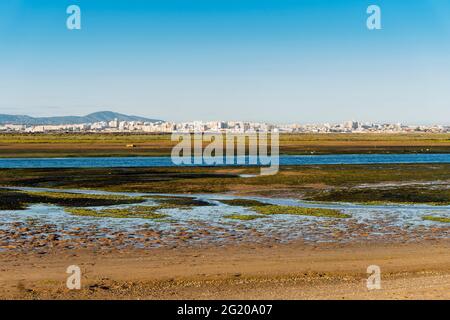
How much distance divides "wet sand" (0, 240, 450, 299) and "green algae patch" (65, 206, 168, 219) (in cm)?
731

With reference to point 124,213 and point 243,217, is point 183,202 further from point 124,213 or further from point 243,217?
point 243,217

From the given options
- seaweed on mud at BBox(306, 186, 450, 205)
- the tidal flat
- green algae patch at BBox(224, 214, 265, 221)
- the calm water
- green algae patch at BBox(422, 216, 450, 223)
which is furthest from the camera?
the calm water

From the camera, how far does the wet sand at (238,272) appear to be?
44.4 ft

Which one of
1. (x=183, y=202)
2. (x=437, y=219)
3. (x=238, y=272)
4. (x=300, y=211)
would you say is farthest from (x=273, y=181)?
Result: (x=238, y=272)

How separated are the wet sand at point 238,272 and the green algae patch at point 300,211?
6.69 meters

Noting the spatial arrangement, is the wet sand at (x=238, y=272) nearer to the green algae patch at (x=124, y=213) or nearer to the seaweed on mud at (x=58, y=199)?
the green algae patch at (x=124, y=213)

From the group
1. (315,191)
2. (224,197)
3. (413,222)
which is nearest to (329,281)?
(413,222)

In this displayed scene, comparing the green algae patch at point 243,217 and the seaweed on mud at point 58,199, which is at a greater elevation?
the seaweed on mud at point 58,199

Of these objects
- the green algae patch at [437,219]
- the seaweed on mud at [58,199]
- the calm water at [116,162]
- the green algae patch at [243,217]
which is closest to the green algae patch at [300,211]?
the green algae patch at [243,217]

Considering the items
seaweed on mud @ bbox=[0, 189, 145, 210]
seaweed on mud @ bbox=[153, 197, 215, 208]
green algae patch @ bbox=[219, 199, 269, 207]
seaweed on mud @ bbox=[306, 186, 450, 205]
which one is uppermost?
seaweed on mud @ bbox=[0, 189, 145, 210]

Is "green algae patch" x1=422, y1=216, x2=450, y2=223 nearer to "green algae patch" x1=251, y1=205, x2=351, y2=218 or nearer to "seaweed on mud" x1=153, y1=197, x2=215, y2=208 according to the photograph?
"green algae patch" x1=251, y1=205, x2=351, y2=218

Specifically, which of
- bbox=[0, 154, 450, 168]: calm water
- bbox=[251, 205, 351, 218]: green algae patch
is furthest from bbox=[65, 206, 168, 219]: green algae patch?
bbox=[0, 154, 450, 168]: calm water

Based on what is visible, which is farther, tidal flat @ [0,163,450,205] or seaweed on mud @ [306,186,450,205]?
tidal flat @ [0,163,450,205]

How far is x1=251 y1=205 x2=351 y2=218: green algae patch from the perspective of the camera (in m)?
27.1
